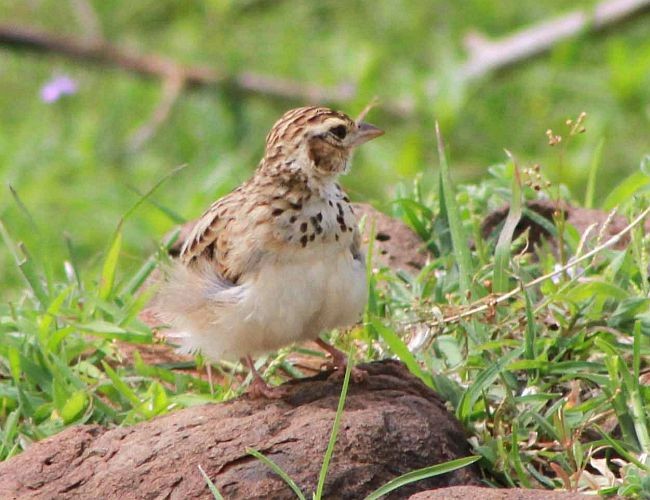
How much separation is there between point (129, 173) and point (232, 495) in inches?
285

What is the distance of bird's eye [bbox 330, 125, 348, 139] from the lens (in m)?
5.03

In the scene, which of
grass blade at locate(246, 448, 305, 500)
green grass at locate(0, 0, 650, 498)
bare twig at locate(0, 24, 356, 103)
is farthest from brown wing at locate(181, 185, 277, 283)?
bare twig at locate(0, 24, 356, 103)

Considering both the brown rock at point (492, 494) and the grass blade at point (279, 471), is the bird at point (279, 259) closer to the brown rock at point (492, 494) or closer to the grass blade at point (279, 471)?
the grass blade at point (279, 471)

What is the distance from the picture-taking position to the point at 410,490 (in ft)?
14.1

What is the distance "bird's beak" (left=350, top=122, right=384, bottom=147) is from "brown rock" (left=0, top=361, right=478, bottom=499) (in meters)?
0.89

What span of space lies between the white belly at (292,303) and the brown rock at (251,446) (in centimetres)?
20

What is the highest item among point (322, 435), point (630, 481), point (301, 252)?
point (301, 252)

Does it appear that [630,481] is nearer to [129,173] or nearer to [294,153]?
[294,153]

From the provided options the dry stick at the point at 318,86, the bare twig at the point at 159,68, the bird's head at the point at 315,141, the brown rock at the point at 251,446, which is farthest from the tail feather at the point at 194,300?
the bare twig at the point at 159,68

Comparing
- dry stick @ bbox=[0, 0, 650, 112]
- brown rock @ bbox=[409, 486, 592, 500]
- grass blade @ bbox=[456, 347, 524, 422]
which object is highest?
dry stick @ bbox=[0, 0, 650, 112]

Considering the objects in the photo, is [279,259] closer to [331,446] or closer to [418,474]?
[331,446]

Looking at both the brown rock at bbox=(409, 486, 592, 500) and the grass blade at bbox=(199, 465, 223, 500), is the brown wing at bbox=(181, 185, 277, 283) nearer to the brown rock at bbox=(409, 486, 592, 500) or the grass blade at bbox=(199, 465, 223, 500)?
the grass blade at bbox=(199, 465, 223, 500)

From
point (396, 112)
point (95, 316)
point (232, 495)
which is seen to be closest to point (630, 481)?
point (232, 495)

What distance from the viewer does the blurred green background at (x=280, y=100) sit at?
34.4ft
